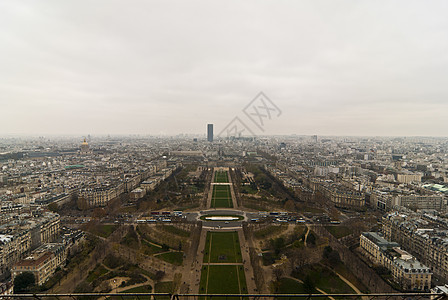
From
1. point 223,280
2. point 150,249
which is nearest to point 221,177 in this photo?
point 150,249

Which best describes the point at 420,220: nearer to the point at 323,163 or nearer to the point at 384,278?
the point at 384,278

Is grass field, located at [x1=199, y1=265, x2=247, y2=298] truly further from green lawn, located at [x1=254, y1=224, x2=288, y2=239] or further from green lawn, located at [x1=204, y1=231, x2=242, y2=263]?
green lawn, located at [x1=254, y1=224, x2=288, y2=239]

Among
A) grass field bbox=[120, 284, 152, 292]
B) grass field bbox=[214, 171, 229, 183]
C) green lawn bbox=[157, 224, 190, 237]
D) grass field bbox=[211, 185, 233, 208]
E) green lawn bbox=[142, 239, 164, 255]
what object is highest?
grass field bbox=[214, 171, 229, 183]

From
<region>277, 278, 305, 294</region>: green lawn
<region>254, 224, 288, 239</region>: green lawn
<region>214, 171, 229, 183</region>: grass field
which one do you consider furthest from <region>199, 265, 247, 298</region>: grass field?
<region>214, 171, 229, 183</region>: grass field

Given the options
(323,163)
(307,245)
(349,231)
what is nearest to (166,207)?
(307,245)

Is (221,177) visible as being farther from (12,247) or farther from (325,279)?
(12,247)

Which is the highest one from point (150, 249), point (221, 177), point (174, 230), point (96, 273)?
point (221, 177)

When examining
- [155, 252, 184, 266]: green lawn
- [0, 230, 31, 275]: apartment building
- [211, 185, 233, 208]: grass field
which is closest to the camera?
[0, 230, 31, 275]: apartment building

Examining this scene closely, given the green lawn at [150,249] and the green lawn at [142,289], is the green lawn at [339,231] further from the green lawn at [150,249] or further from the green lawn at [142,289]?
the green lawn at [142,289]
